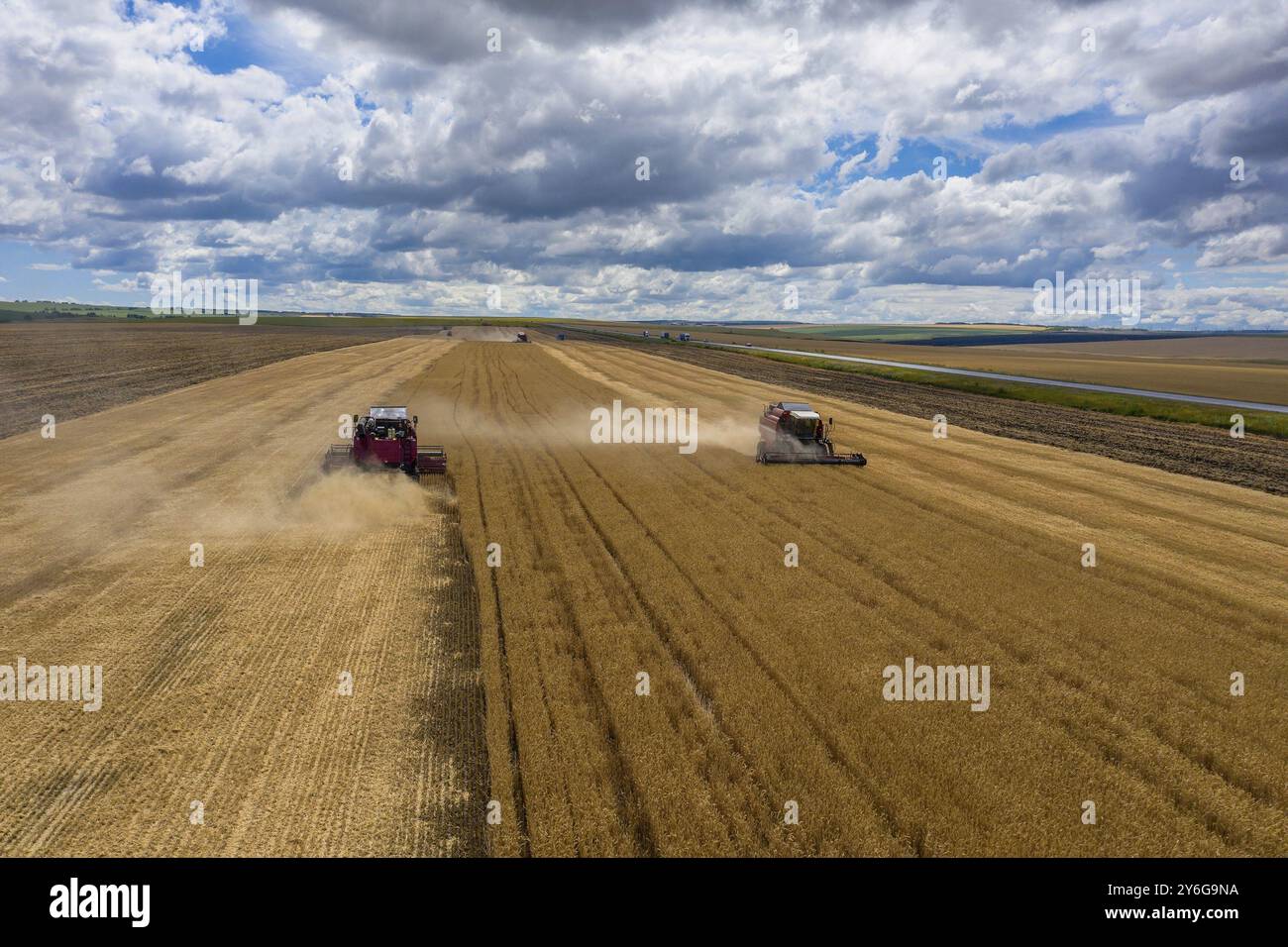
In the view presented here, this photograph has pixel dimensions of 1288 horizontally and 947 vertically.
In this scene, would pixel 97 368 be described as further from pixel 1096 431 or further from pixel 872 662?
pixel 1096 431

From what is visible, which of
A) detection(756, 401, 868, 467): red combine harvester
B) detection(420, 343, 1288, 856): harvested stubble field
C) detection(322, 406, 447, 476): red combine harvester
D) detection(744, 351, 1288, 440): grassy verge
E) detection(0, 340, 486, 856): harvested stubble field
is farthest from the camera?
detection(744, 351, 1288, 440): grassy verge

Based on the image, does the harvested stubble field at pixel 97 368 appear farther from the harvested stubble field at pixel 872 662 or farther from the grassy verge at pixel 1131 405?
the grassy verge at pixel 1131 405

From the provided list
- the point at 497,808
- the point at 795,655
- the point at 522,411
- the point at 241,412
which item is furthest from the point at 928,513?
the point at 241,412

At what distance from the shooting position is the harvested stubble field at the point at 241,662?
26.5 feet

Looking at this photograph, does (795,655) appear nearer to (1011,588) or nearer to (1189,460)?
(1011,588)

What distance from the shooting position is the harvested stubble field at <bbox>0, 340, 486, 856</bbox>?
808cm

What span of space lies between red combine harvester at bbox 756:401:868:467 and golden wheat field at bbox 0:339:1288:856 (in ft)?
9.90

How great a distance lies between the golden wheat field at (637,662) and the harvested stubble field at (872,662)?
0.19ft

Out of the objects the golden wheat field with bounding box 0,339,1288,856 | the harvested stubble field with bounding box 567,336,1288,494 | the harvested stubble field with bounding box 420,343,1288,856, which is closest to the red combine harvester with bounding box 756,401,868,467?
the harvested stubble field with bounding box 420,343,1288,856

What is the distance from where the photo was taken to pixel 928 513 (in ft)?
71.7

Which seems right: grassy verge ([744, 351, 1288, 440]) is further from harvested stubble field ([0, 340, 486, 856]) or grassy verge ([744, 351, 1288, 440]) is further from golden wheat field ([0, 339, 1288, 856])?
harvested stubble field ([0, 340, 486, 856])

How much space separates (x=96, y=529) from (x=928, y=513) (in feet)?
75.6

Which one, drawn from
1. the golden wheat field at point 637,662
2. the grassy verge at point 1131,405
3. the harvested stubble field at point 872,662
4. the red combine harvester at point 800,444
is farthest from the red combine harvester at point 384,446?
the grassy verge at point 1131,405
